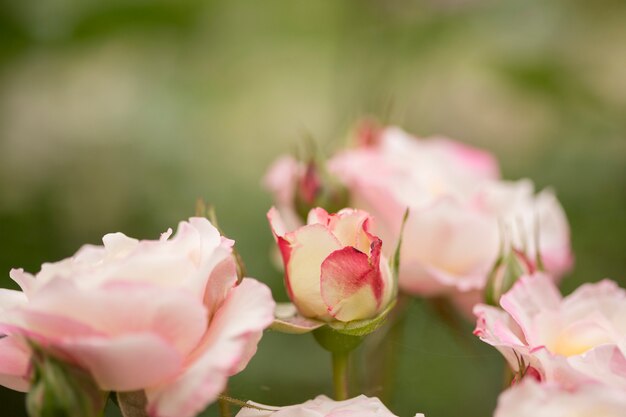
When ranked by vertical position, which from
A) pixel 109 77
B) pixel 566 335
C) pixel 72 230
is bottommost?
pixel 72 230

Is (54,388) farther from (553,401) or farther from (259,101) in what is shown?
(259,101)

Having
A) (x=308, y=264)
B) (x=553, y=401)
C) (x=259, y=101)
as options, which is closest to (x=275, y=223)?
(x=308, y=264)

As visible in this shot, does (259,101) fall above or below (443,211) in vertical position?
below

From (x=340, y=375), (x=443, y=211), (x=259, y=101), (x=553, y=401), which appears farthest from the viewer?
(x=259, y=101)

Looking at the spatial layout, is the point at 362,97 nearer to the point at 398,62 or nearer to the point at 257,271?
the point at 398,62

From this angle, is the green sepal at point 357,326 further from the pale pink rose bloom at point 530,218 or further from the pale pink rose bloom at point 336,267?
the pale pink rose bloom at point 530,218

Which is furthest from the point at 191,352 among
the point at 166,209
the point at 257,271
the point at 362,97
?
the point at 362,97
